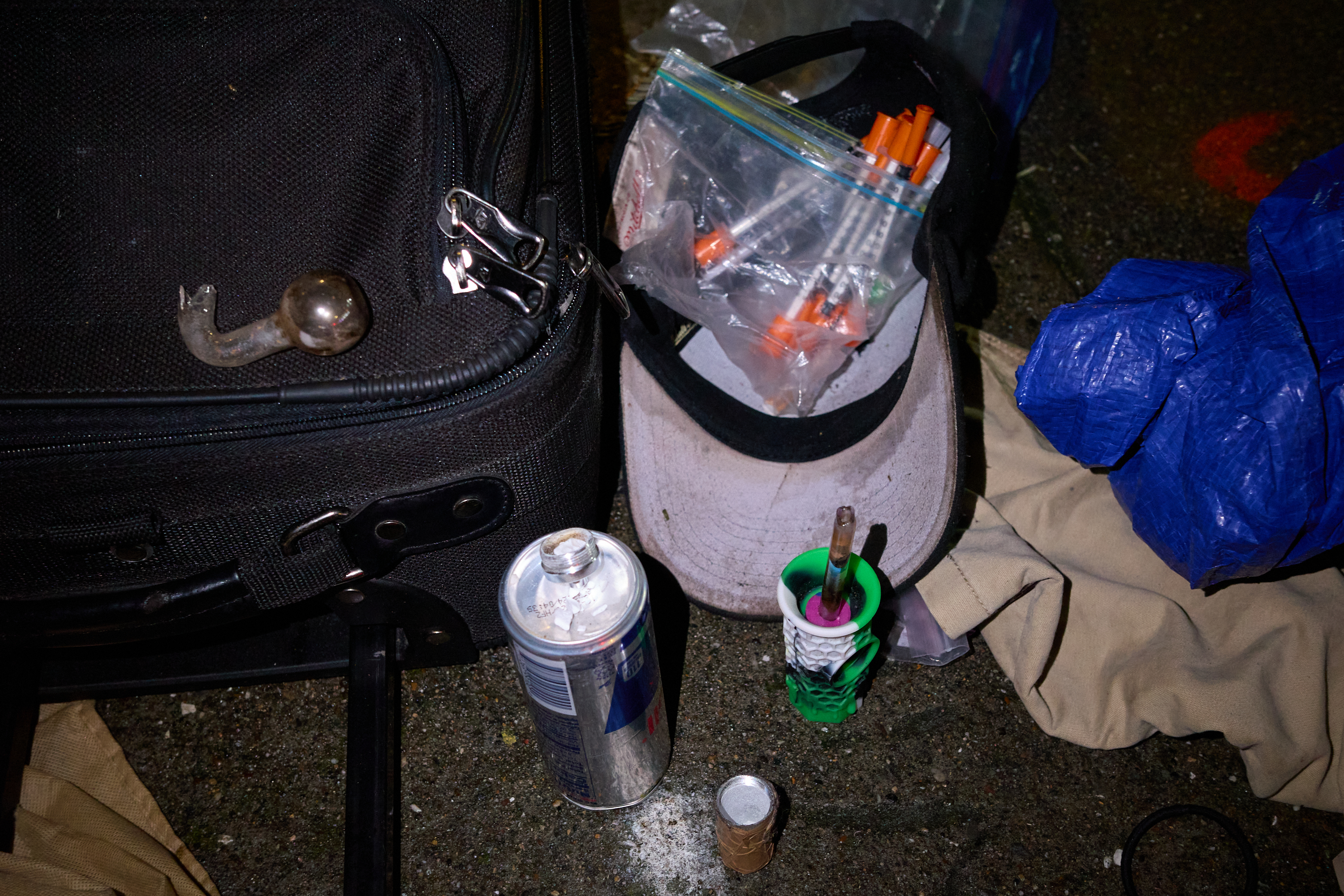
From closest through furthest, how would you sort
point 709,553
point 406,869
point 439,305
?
point 439,305 < point 406,869 < point 709,553

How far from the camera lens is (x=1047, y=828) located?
0.94m

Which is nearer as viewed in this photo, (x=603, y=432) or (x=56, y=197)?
(x=56, y=197)

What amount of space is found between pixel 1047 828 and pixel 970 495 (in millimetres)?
374

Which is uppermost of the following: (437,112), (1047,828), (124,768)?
(437,112)

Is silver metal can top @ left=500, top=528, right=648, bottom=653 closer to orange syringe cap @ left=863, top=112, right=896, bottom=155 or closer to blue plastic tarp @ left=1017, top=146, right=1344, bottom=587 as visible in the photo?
blue plastic tarp @ left=1017, top=146, right=1344, bottom=587

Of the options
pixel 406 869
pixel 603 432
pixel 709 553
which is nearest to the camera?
pixel 406 869

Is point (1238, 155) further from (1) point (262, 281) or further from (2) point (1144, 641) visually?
(1) point (262, 281)

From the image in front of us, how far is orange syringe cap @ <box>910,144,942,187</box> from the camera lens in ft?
3.66

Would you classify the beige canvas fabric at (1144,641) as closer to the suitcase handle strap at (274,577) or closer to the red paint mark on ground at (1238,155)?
the suitcase handle strap at (274,577)

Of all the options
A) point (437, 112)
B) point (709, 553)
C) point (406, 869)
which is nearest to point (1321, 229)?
point (709, 553)

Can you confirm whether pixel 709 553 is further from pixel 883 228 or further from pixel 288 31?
pixel 288 31

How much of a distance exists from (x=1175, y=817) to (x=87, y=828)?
43.1 inches

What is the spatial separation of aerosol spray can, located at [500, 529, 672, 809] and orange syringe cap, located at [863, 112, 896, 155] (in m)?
0.64

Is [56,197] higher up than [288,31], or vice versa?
[288,31]
